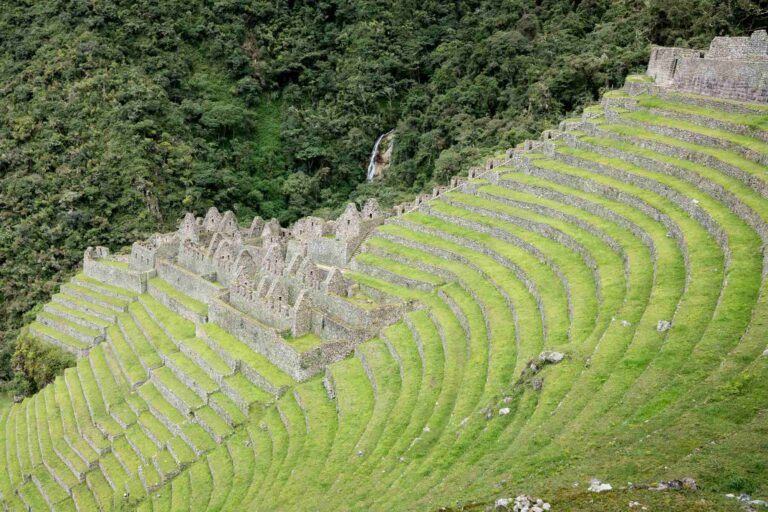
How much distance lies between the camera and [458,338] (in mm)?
22094

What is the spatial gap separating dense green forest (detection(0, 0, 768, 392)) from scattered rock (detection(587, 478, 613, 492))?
3537cm

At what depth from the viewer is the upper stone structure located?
2847cm

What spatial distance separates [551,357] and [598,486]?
21.4 ft

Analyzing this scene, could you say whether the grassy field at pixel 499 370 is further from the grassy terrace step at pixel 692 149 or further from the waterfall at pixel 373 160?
the waterfall at pixel 373 160

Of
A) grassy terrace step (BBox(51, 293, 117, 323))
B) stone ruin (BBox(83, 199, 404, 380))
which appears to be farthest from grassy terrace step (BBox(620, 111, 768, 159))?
grassy terrace step (BBox(51, 293, 117, 323))

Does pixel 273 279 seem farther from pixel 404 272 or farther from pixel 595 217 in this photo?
pixel 595 217

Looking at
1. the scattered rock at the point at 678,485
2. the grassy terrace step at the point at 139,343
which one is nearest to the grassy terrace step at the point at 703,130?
the scattered rock at the point at 678,485

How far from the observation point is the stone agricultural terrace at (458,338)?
14.1 m

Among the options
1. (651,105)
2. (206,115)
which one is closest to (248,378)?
(651,105)

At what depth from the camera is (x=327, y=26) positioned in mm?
74375

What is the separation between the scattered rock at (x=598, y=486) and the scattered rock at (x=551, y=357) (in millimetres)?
6097

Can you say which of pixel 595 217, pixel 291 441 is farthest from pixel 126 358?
pixel 595 217

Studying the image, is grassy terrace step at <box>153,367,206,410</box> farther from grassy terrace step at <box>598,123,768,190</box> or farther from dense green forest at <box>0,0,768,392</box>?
grassy terrace step at <box>598,123,768,190</box>

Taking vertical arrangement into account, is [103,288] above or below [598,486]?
below
